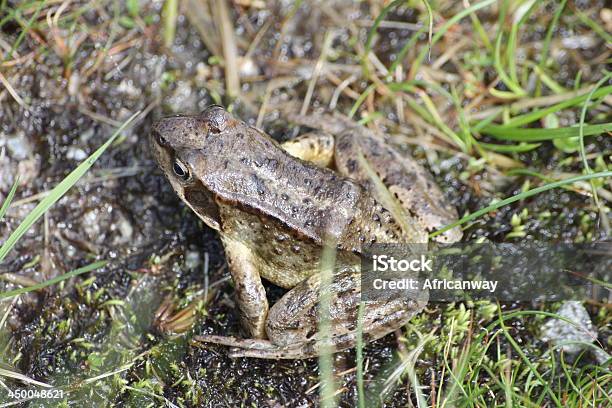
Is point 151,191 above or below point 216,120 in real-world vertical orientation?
below

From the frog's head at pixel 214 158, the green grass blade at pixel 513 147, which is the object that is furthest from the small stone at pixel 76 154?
the green grass blade at pixel 513 147

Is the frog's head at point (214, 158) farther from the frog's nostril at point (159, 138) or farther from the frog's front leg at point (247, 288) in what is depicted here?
the frog's front leg at point (247, 288)

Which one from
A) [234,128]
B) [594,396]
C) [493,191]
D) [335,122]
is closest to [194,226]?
[234,128]

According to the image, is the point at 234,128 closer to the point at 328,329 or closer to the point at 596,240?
the point at 328,329

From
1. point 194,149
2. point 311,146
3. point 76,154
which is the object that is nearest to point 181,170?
point 194,149

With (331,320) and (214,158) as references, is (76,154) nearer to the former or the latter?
(214,158)

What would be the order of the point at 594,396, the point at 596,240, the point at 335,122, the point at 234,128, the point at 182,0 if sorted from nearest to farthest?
the point at 594,396, the point at 234,128, the point at 596,240, the point at 335,122, the point at 182,0
